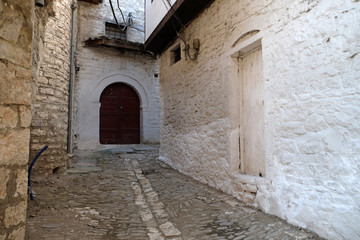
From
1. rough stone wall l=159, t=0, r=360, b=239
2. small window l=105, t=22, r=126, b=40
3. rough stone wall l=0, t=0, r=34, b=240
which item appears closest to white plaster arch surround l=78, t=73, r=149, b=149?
small window l=105, t=22, r=126, b=40

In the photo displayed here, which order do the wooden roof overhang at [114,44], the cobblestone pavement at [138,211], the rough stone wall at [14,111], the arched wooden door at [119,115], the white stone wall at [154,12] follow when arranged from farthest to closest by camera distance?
the arched wooden door at [119,115] < the wooden roof overhang at [114,44] < the white stone wall at [154,12] < the cobblestone pavement at [138,211] < the rough stone wall at [14,111]

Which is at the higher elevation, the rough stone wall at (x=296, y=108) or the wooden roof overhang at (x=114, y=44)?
the wooden roof overhang at (x=114, y=44)

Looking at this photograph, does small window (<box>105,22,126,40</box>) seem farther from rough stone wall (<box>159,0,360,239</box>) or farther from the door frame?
rough stone wall (<box>159,0,360,239</box>)

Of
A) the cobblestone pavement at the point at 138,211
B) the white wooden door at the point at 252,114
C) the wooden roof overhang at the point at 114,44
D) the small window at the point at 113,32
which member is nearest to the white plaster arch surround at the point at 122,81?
the wooden roof overhang at the point at 114,44

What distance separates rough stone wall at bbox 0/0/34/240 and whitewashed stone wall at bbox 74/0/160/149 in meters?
7.50

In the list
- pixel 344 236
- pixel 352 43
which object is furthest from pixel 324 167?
pixel 352 43

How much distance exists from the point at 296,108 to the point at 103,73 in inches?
323

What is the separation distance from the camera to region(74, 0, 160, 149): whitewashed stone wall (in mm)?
9094

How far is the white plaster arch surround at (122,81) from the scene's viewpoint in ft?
30.8

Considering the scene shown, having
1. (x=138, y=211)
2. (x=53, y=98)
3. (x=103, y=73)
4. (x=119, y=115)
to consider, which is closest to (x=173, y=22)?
(x=53, y=98)

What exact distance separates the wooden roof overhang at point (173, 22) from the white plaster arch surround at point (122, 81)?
2.88m

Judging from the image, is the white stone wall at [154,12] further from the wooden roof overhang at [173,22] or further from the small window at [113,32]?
the small window at [113,32]

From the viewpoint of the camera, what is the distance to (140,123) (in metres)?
10.6

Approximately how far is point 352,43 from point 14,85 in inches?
113
